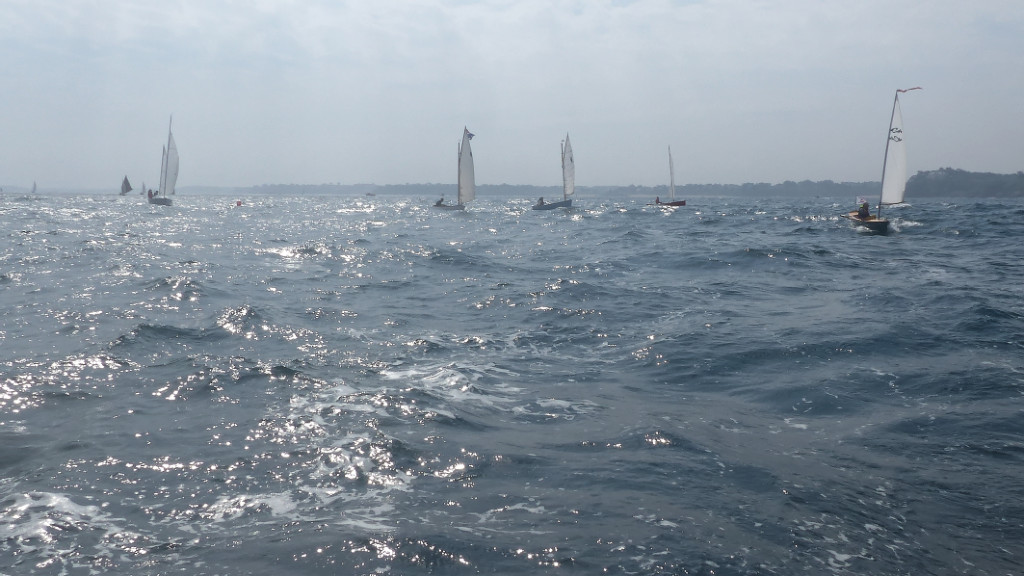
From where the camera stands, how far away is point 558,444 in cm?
906

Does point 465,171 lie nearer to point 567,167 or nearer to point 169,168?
point 567,167

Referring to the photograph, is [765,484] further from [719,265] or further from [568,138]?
[568,138]

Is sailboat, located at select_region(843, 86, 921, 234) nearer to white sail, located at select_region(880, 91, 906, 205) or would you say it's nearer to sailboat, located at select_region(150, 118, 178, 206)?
white sail, located at select_region(880, 91, 906, 205)

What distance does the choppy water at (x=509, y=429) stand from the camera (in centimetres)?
647

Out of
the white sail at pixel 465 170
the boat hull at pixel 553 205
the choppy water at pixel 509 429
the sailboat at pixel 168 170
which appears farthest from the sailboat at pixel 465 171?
the choppy water at pixel 509 429

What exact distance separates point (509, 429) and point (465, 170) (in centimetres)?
6253

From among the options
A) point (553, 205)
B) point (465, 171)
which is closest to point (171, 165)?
point (465, 171)

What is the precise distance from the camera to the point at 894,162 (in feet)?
130

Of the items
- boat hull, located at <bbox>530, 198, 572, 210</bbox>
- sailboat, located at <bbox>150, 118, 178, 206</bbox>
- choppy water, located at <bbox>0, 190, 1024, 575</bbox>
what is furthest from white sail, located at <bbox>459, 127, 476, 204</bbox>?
choppy water, located at <bbox>0, 190, 1024, 575</bbox>

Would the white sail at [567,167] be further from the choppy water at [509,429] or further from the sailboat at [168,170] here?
the choppy water at [509,429]

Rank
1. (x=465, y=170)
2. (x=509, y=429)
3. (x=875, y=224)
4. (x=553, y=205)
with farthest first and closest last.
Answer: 1. (x=553, y=205)
2. (x=465, y=170)
3. (x=875, y=224)
4. (x=509, y=429)

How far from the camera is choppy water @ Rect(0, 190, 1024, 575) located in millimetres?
6469

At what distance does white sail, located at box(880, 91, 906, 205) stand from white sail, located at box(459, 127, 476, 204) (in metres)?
37.8

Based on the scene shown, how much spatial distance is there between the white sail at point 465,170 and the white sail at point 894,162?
3781cm
